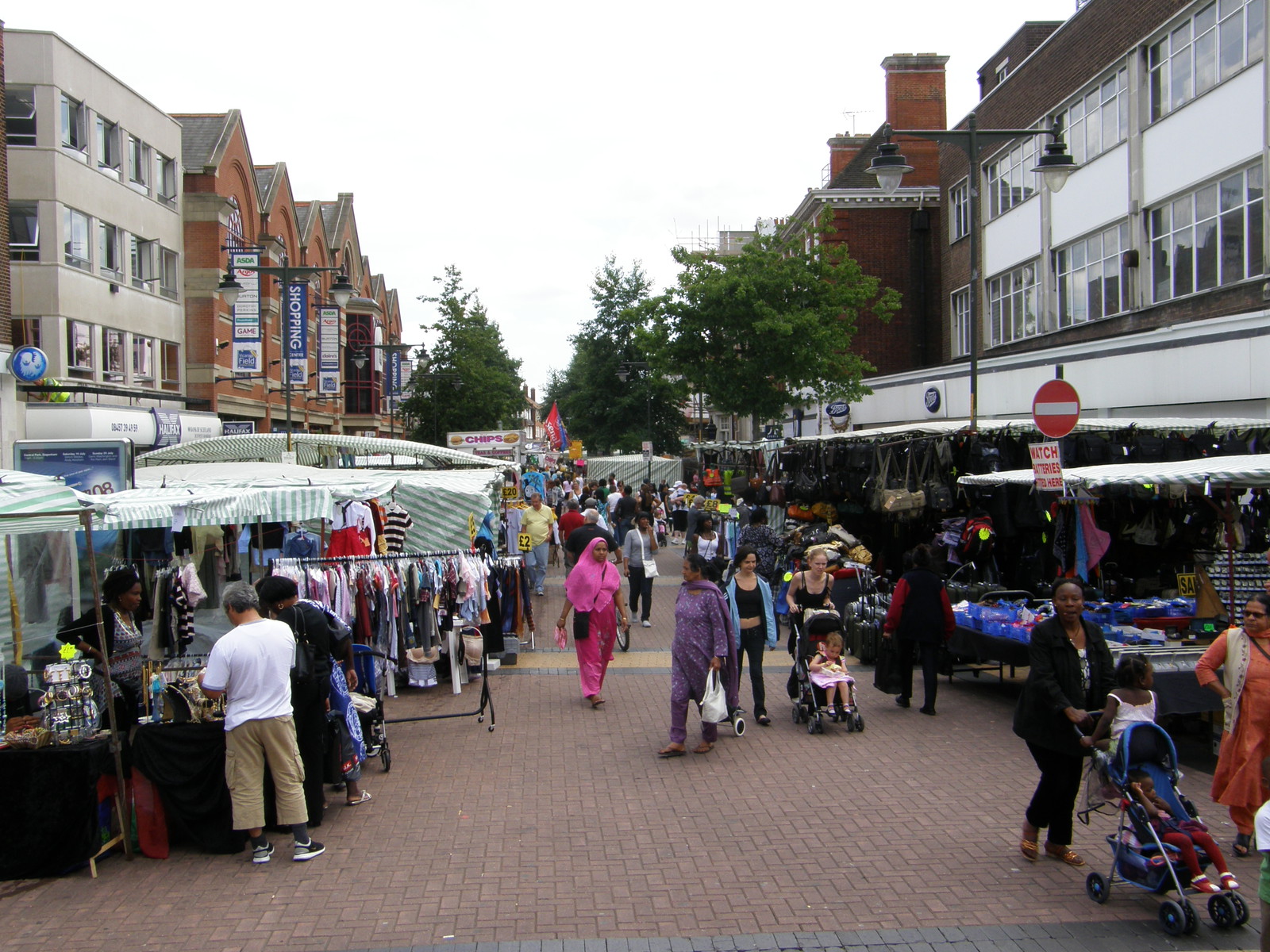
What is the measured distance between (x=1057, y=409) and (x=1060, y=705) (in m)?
4.46

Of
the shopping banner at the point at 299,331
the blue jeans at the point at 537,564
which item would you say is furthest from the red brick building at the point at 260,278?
the blue jeans at the point at 537,564

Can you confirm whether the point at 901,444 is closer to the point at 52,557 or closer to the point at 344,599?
the point at 344,599

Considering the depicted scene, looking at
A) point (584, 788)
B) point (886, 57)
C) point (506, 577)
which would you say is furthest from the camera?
point (886, 57)

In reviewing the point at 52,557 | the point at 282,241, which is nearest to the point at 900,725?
the point at 52,557

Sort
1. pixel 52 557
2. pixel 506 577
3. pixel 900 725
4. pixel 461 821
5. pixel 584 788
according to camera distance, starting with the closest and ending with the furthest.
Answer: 1. pixel 461 821
2. pixel 584 788
3. pixel 900 725
4. pixel 52 557
5. pixel 506 577

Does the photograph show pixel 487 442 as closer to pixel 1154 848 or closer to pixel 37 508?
pixel 37 508

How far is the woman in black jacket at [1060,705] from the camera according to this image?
19.3 feet

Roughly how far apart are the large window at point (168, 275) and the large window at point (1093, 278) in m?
25.9

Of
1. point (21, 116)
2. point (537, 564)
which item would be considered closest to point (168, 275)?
point (21, 116)

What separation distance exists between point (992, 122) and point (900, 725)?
25547 mm

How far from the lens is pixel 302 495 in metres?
8.89

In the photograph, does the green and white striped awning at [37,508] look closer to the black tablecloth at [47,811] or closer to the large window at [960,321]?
the black tablecloth at [47,811]

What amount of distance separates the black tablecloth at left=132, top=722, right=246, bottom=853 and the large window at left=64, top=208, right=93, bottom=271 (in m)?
23.0

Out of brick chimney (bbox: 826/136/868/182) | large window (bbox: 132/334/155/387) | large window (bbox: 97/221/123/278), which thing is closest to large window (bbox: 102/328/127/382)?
large window (bbox: 132/334/155/387)
